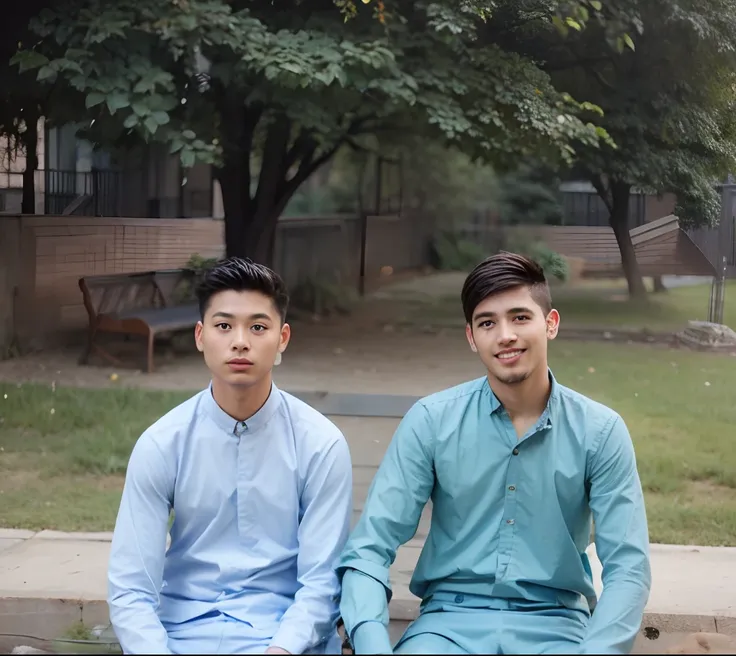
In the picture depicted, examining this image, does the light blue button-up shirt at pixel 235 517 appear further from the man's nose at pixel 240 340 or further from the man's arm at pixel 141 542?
the man's nose at pixel 240 340

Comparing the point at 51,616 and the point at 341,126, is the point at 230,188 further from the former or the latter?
the point at 51,616

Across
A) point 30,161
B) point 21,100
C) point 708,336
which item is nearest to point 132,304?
point 30,161

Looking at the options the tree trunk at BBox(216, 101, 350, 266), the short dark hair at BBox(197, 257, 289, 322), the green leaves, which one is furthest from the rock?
the short dark hair at BBox(197, 257, 289, 322)

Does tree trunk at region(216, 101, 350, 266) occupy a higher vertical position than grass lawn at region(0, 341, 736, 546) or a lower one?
higher

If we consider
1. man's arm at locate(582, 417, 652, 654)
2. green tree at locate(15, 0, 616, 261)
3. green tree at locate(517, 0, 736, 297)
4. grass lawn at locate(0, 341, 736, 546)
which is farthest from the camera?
green tree at locate(15, 0, 616, 261)

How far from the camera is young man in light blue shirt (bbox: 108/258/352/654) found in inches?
84.2

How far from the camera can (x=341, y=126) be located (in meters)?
4.62

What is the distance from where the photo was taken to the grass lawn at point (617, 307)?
4523 mm

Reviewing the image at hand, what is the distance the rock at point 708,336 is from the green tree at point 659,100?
309mm

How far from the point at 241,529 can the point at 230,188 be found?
2805 millimetres

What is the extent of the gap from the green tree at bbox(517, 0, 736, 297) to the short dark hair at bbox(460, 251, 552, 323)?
2487 mm

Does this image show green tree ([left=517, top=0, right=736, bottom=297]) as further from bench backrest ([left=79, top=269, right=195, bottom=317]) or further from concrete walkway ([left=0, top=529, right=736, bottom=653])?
bench backrest ([left=79, top=269, right=195, bottom=317])

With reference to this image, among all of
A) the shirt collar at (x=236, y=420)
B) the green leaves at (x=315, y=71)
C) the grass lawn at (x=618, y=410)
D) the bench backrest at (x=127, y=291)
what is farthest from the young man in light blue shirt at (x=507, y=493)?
the bench backrest at (x=127, y=291)

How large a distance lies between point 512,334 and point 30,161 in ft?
10.7
